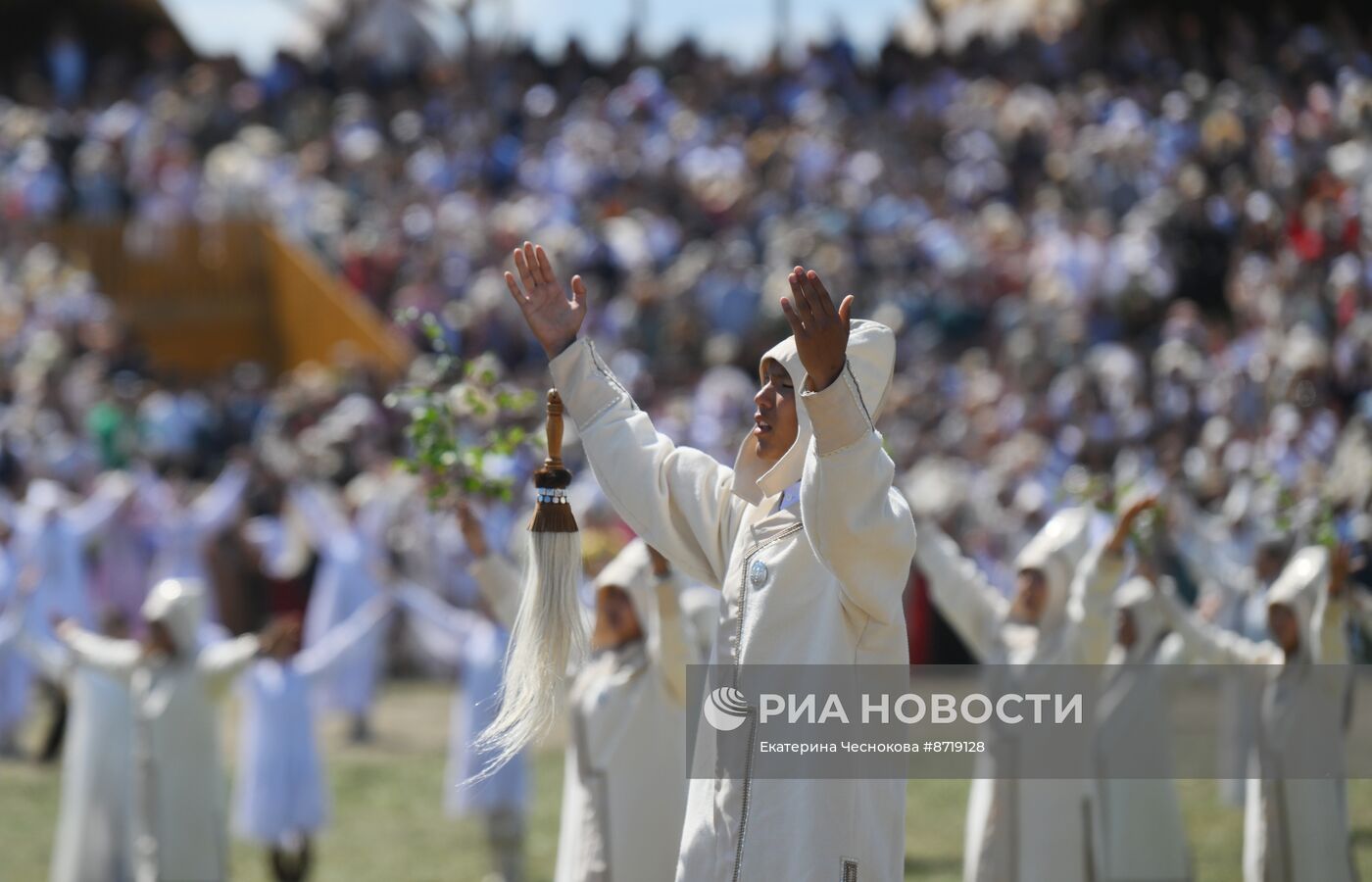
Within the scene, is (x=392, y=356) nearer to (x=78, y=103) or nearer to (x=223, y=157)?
(x=223, y=157)

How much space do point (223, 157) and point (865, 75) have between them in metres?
8.95

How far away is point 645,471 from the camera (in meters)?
4.80

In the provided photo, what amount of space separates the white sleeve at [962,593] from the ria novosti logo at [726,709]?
309 cm

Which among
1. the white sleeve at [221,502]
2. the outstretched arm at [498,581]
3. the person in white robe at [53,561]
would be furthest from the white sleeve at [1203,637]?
the white sleeve at [221,502]

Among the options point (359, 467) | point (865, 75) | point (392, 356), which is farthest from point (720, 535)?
point (865, 75)

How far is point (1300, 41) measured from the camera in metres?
26.0

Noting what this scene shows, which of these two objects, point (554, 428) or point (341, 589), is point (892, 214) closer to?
point (341, 589)

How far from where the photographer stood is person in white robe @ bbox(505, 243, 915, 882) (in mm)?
4125

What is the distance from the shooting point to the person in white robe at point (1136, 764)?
7875 mm

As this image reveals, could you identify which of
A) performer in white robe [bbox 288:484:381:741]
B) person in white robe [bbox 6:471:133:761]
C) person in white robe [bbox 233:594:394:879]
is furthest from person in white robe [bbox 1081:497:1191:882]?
person in white robe [bbox 6:471:133:761]

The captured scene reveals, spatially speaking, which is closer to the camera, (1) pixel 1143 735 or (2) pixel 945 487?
(1) pixel 1143 735

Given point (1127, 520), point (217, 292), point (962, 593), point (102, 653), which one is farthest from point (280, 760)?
point (217, 292)

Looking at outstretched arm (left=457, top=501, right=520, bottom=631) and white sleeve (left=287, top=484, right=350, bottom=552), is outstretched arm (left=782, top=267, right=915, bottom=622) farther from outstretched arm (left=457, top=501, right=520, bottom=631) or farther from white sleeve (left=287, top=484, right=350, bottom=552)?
white sleeve (left=287, top=484, right=350, bottom=552)

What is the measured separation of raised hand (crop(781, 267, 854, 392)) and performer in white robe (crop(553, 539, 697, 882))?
2.07 meters
